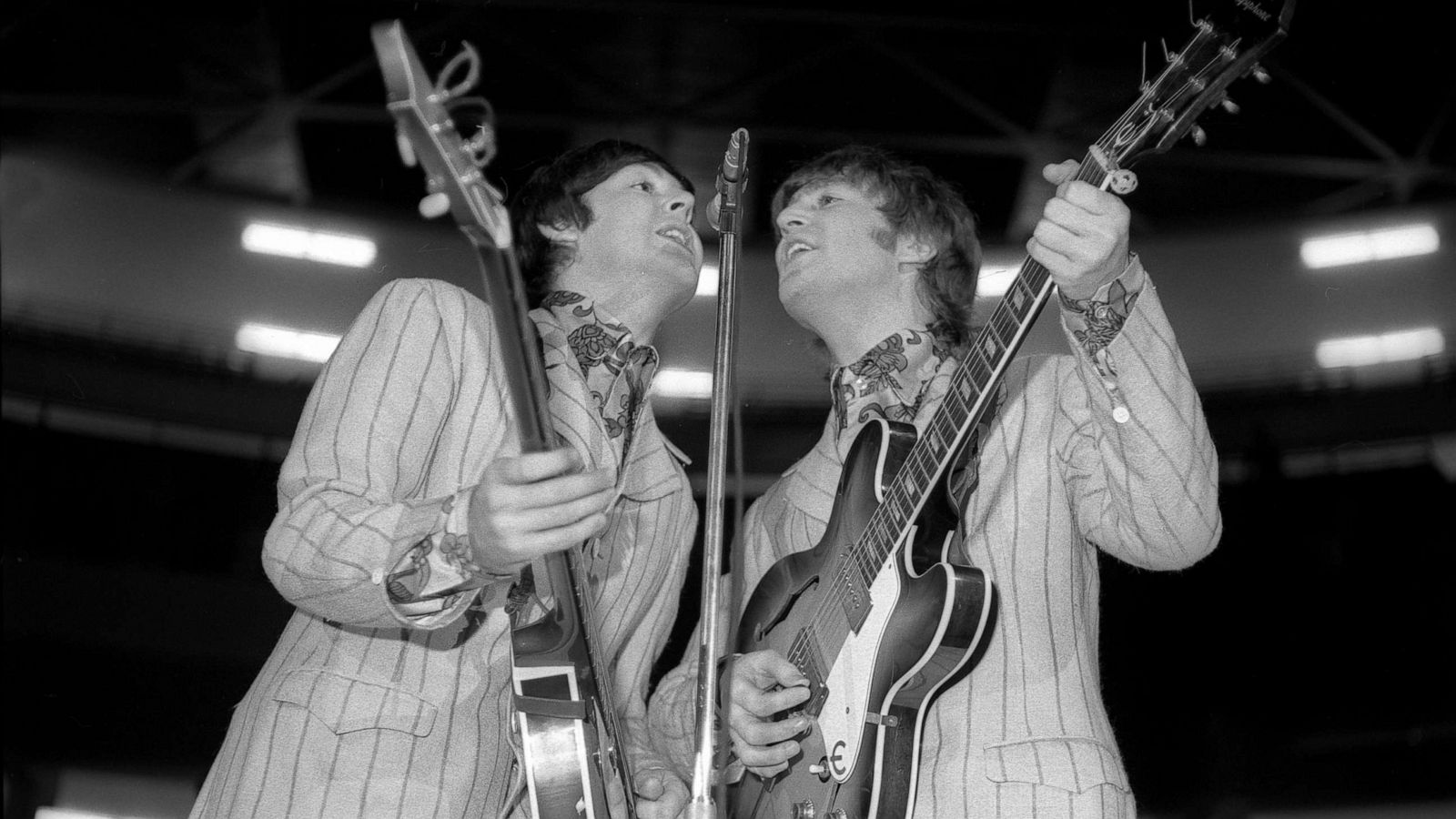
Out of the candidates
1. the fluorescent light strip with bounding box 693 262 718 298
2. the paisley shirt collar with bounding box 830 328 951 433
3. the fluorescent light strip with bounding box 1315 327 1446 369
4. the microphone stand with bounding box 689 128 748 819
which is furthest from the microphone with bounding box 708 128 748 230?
the fluorescent light strip with bounding box 1315 327 1446 369

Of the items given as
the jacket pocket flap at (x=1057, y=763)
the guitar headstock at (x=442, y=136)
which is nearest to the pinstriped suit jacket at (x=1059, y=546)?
the jacket pocket flap at (x=1057, y=763)

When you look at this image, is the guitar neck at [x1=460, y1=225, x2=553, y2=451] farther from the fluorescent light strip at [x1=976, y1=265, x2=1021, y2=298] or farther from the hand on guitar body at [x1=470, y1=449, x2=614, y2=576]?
the fluorescent light strip at [x1=976, y1=265, x2=1021, y2=298]

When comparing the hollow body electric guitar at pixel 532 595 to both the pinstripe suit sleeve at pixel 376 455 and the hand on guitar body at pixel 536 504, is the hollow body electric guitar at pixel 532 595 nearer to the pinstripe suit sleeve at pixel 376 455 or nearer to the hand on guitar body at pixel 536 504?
the hand on guitar body at pixel 536 504

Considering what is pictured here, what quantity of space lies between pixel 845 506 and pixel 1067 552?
0.95 ft

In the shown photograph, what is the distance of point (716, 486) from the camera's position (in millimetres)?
1321

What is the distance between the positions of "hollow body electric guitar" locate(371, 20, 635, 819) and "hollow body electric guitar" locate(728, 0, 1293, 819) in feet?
0.84

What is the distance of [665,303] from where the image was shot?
6.91 feet

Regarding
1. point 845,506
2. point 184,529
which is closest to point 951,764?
point 845,506

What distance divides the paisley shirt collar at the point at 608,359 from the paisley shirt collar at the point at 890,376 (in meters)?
0.29

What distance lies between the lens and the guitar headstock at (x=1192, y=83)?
1472 millimetres

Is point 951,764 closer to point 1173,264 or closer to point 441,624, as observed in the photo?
point 441,624

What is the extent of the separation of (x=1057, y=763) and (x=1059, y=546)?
300mm

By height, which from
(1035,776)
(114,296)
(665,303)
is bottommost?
(1035,776)

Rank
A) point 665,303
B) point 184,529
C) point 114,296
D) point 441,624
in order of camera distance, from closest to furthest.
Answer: point 441,624 < point 665,303 < point 184,529 < point 114,296
